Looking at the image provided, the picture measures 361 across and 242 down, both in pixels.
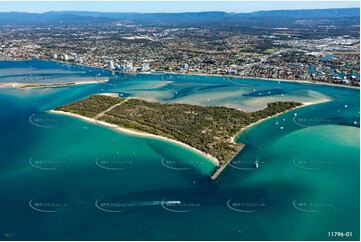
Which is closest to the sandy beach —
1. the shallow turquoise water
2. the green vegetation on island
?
the green vegetation on island

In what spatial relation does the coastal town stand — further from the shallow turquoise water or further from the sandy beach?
the sandy beach

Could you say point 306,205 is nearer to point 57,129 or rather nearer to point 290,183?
point 290,183

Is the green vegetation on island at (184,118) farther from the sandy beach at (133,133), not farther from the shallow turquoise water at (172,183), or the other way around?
the shallow turquoise water at (172,183)

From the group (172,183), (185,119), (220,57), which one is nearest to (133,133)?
(185,119)

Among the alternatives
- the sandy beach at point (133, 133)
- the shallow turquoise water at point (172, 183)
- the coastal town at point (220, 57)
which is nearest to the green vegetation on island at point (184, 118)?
the sandy beach at point (133, 133)

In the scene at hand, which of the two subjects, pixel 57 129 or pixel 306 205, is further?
pixel 57 129

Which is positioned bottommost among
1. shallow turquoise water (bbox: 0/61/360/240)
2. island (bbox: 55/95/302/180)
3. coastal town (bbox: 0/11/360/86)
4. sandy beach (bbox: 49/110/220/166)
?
shallow turquoise water (bbox: 0/61/360/240)

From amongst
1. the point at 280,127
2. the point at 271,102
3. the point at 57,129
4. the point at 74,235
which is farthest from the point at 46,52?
the point at 74,235
